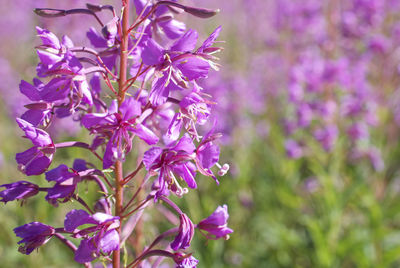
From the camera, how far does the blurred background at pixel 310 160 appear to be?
4.26 m

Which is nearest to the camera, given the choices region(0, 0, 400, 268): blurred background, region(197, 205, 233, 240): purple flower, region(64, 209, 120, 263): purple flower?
region(64, 209, 120, 263): purple flower

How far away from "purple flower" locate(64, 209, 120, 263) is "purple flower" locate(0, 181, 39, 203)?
247 millimetres

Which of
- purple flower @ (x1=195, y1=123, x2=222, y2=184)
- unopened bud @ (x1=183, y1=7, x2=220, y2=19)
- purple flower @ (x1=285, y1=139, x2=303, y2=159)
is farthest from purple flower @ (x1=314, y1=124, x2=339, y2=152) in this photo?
unopened bud @ (x1=183, y1=7, x2=220, y2=19)

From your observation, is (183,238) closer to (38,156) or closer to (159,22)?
(38,156)

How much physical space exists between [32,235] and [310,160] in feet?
14.3

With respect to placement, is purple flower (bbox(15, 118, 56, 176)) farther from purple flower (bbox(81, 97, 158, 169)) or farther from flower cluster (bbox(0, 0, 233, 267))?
purple flower (bbox(81, 97, 158, 169))

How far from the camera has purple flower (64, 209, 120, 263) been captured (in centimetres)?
147

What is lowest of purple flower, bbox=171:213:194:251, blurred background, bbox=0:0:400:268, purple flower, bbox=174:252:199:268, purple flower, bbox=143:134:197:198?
blurred background, bbox=0:0:400:268

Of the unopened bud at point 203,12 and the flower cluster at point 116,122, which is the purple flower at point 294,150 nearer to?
the flower cluster at point 116,122

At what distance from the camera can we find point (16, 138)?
7625 mm

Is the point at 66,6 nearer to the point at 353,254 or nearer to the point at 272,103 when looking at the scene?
the point at 272,103

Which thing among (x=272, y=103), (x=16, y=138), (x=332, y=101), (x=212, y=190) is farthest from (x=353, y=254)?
(x=16, y=138)

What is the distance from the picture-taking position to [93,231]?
152 centimetres

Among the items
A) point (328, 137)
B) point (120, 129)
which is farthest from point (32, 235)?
point (328, 137)
